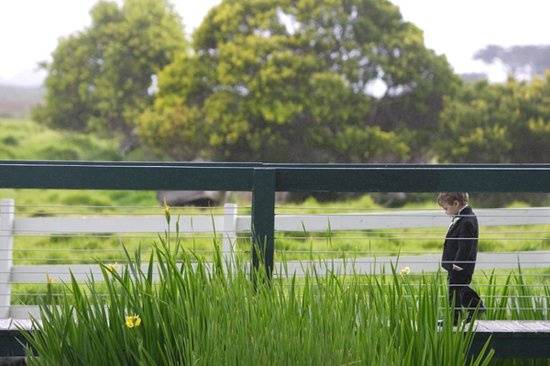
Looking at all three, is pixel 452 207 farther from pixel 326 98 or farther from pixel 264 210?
pixel 326 98

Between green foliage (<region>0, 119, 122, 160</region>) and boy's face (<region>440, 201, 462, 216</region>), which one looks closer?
boy's face (<region>440, 201, 462, 216</region>)

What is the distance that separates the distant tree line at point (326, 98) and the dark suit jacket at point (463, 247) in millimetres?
23498

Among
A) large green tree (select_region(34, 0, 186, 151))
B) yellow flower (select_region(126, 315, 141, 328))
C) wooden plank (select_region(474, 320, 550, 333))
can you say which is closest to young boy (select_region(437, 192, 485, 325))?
wooden plank (select_region(474, 320, 550, 333))

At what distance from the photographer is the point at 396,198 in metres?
31.0

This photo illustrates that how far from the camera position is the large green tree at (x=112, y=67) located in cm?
3481

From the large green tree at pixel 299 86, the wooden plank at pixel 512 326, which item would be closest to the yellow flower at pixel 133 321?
the wooden plank at pixel 512 326

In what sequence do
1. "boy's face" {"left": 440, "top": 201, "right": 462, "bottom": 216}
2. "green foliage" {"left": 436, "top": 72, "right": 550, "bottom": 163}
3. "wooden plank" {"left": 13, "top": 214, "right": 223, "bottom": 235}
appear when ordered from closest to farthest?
1. "boy's face" {"left": 440, "top": 201, "right": 462, "bottom": 216}
2. "wooden plank" {"left": 13, "top": 214, "right": 223, "bottom": 235}
3. "green foliage" {"left": 436, "top": 72, "right": 550, "bottom": 163}

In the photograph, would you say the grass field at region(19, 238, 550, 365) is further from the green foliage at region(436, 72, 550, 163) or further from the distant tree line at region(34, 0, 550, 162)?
the green foliage at region(436, 72, 550, 163)

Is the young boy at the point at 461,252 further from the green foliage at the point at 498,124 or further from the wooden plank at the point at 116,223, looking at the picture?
the green foliage at the point at 498,124

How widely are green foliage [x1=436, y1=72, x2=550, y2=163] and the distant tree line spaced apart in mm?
38

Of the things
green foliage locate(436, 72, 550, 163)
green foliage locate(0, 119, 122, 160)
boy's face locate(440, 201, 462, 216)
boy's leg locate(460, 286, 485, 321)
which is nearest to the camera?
boy's leg locate(460, 286, 485, 321)

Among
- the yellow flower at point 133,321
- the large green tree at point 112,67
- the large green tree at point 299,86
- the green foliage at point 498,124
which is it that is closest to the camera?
the yellow flower at point 133,321


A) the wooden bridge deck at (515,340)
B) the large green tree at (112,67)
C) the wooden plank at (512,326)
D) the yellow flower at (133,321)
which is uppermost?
the large green tree at (112,67)

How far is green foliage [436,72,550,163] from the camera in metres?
31.4
